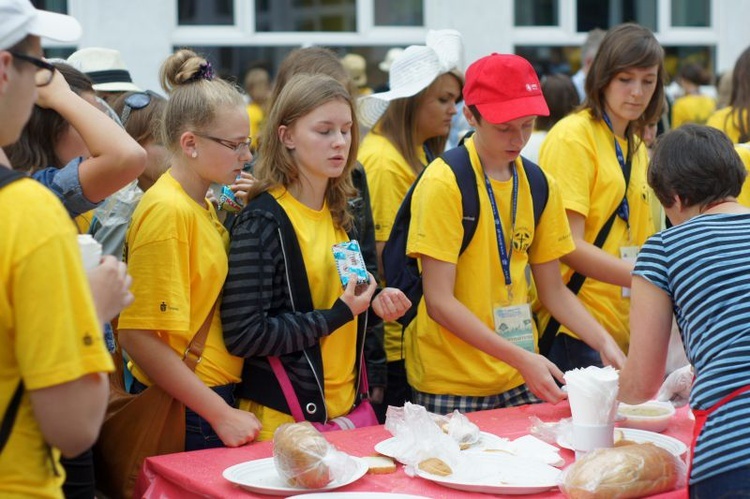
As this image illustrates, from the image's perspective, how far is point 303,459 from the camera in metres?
2.22

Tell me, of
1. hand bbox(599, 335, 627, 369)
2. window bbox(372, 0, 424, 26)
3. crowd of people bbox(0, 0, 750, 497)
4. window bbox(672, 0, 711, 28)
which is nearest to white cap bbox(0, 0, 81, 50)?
crowd of people bbox(0, 0, 750, 497)

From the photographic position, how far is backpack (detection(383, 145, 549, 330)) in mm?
3055

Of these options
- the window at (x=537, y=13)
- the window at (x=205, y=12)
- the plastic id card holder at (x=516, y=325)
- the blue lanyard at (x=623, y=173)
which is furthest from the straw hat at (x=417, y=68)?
the window at (x=537, y=13)

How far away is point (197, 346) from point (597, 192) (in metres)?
1.62

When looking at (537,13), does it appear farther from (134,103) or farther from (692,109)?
(134,103)

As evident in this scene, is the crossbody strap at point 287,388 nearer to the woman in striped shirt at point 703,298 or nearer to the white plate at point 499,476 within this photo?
the white plate at point 499,476

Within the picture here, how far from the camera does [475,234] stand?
3.07 m

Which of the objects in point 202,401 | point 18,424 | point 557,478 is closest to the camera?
point 18,424

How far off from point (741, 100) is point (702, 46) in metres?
5.46

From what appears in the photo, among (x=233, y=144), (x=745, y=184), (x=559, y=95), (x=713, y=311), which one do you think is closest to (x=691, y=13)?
(x=559, y=95)

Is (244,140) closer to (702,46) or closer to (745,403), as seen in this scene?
(745,403)

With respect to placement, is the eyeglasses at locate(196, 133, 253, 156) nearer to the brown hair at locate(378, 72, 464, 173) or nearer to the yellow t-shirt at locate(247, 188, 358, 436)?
the yellow t-shirt at locate(247, 188, 358, 436)

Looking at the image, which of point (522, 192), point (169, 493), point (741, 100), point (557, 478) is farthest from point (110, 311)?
point (741, 100)

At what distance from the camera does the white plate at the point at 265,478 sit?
2236 millimetres
